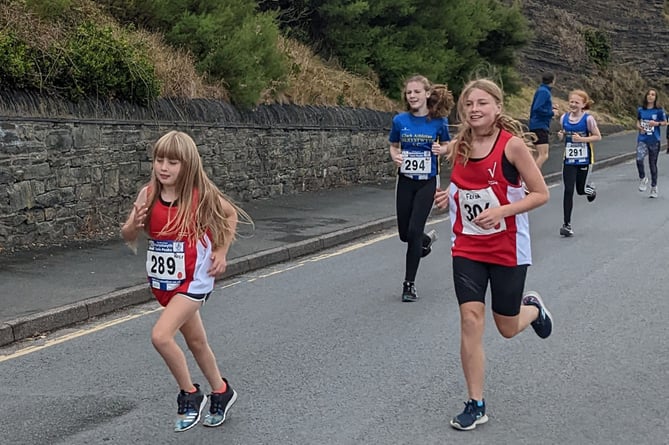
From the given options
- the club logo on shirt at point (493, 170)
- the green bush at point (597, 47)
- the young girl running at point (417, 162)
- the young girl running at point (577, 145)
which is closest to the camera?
the club logo on shirt at point (493, 170)

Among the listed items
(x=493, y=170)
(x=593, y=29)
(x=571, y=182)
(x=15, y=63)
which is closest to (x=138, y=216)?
(x=493, y=170)

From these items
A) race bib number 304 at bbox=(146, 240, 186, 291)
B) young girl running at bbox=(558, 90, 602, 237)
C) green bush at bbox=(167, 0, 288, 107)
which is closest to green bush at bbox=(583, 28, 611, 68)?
green bush at bbox=(167, 0, 288, 107)

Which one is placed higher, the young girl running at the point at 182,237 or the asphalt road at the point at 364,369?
the young girl running at the point at 182,237

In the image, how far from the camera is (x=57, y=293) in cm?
848

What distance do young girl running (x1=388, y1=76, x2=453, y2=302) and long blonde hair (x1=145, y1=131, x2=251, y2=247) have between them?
12.1 ft

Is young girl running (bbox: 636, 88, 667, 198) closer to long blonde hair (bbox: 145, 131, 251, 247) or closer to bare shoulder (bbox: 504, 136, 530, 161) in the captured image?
bare shoulder (bbox: 504, 136, 530, 161)

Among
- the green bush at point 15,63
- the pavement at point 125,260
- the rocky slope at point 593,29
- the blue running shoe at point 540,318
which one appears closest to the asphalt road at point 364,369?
the pavement at point 125,260

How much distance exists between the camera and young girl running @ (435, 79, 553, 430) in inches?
203

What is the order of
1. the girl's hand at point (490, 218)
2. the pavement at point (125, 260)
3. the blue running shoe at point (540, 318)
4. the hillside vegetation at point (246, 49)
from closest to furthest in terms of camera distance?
the girl's hand at point (490, 218) → the blue running shoe at point (540, 318) → the pavement at point (125, 260) → the hillside vegetation at point (246, 49)

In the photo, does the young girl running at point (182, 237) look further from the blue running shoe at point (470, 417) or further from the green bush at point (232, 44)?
the green bush at point (232, 44)

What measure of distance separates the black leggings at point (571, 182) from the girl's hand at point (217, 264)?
8.23m

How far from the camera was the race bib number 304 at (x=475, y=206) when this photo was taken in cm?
522

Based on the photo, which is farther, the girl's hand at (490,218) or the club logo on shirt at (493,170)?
the club logo on shirt at (493,170)

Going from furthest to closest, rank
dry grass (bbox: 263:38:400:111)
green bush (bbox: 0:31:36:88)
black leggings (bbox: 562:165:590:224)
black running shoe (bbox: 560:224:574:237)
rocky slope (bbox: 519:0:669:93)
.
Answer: rocky slope (bbox: 519:0:669:93) < dry grass (bbox: 263:38:400:111) < black leggings (bbox: 562:165:590:224) < black running shoe (bbox: 560:224:574:237) < green bush (bbox: 0:31:36:88)
